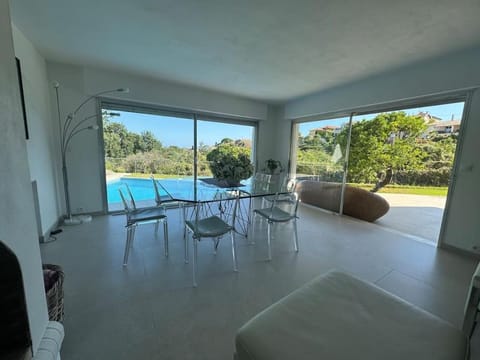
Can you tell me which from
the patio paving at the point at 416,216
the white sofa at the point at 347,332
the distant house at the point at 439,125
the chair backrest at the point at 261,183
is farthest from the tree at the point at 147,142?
the distant house at the point at 439,125

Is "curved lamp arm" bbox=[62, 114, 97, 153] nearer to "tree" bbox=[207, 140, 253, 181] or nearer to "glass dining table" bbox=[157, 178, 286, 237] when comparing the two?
"glass dining table" bbox=[157, 178, 286, 237]

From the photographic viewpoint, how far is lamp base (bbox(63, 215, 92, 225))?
3182 millimetres

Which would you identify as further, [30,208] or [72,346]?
[72,346]

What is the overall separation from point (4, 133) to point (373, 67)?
3.75 meters

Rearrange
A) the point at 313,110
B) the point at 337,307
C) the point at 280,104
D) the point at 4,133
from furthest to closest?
1. the point at 280,104
2. the point at 313,110
3. the point at 337,307
4. the point at 4,133

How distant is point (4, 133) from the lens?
2.19ft

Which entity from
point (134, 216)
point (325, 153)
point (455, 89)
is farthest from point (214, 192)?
point (455, 89)

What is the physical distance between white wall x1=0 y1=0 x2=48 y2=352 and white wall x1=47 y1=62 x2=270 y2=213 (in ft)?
10.3

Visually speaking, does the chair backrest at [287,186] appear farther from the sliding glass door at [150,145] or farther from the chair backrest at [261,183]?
the sliding glass door at [150,145]

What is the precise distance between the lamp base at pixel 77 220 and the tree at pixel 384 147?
4744mm

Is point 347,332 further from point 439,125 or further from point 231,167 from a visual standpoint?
point 439,125

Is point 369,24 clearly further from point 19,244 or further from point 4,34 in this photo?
point 19,244

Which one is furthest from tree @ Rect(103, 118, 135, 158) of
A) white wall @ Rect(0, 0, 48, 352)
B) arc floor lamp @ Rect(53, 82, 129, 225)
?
white wall @ Rect(0, 0, 48, 352)

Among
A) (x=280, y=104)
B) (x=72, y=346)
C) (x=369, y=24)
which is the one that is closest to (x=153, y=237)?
(x=72, y=346)
